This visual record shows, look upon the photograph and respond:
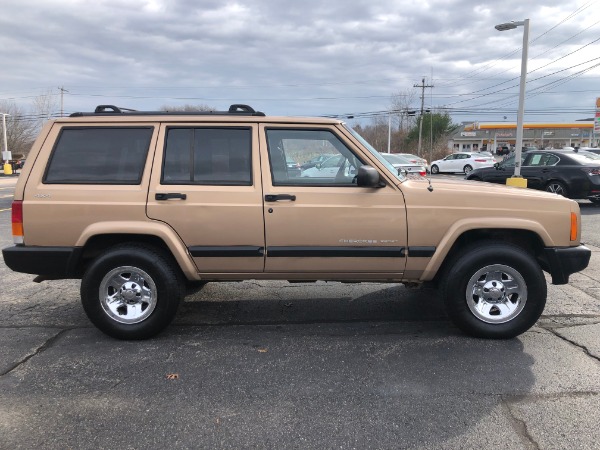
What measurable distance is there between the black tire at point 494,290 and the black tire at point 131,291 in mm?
2398

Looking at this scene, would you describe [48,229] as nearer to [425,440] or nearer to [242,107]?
[242,107]

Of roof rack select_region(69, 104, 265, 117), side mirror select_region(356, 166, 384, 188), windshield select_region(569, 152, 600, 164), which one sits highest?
roof rack select_region(69, 104, 265, 117)

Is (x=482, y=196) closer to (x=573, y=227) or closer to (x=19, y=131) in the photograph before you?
(x=573, y=227)

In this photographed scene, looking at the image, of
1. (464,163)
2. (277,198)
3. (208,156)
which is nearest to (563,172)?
(277,198)

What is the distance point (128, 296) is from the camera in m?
4.15

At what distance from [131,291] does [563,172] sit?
11966mm

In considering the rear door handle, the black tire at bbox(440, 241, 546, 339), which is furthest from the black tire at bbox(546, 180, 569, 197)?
the rear door handle

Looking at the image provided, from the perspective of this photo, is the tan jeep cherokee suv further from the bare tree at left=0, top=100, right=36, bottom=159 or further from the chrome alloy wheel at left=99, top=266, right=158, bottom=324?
the bare tree at left=0, top=100, right=36, bottom=159

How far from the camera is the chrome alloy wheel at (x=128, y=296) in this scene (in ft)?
13.5

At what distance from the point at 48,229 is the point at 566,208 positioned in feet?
14.5

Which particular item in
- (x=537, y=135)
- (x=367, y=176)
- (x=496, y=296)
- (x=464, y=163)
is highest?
(x=537, y=135)

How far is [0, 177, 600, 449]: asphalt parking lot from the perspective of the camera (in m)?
2.79

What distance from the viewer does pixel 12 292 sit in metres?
5.67

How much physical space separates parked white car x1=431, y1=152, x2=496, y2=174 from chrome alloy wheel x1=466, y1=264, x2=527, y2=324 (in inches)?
1198
